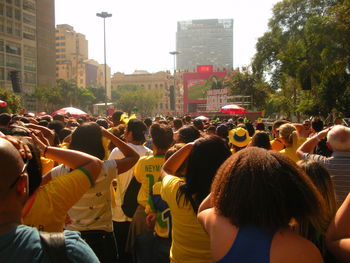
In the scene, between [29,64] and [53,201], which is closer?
[53,201]

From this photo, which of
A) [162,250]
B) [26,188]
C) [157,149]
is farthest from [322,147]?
[26,188]

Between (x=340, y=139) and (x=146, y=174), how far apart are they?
1.96m

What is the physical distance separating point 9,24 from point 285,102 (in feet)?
147

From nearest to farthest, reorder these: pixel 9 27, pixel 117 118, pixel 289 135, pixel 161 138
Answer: pixel 161 138 → pixel 289 135 → pixel 117 118 → pixel 9 27

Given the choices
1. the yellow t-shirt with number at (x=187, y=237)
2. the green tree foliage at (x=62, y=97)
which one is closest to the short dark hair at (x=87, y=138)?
the yellow t-shirt with number at (x=187, y=237)

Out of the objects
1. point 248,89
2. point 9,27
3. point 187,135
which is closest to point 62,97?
point 9,27

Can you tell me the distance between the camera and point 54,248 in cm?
142

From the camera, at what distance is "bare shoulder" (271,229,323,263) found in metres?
1.64

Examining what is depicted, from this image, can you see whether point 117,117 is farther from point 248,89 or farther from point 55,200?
point 248,89

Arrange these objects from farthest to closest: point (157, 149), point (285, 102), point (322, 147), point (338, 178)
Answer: point (285, 102), point (322, 147), point (157, 149), point (338, 178)

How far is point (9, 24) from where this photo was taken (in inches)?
2333

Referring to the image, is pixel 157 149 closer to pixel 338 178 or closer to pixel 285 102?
pixel 338 178

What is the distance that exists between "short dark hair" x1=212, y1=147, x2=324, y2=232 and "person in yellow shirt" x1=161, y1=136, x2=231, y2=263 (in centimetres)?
75

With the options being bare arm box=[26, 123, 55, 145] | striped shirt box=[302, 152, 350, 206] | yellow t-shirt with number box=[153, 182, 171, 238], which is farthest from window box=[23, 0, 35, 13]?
striped shirt box=[302, 152, 350, 206]
